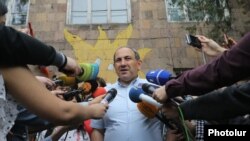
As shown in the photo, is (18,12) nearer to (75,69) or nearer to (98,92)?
(98,92)

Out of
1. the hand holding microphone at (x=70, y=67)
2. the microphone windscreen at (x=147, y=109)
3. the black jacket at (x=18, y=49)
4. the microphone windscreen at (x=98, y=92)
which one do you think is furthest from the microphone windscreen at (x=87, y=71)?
the microphone windscreen at (x=98, y=92)

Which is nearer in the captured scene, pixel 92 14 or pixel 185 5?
pixel 185 5

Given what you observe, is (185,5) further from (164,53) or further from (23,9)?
(23,9)

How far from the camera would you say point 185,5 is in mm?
6914

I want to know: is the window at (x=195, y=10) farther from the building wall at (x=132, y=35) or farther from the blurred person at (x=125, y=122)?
the blurred person at (x=125, y=122)

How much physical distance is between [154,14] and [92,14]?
1321mm

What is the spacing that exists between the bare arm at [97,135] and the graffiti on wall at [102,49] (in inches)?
149

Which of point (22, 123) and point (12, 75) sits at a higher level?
point (12, 75)

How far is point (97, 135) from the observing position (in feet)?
9.15

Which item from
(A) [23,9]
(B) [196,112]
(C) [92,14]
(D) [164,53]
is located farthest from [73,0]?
(B) [196,112]

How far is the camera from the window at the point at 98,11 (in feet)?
24.1

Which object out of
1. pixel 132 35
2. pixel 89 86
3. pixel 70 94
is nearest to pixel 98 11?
pixel 132 35

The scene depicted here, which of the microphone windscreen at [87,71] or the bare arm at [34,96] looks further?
the microphone windscreen at [87,71]

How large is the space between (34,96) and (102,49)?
5.67 m
